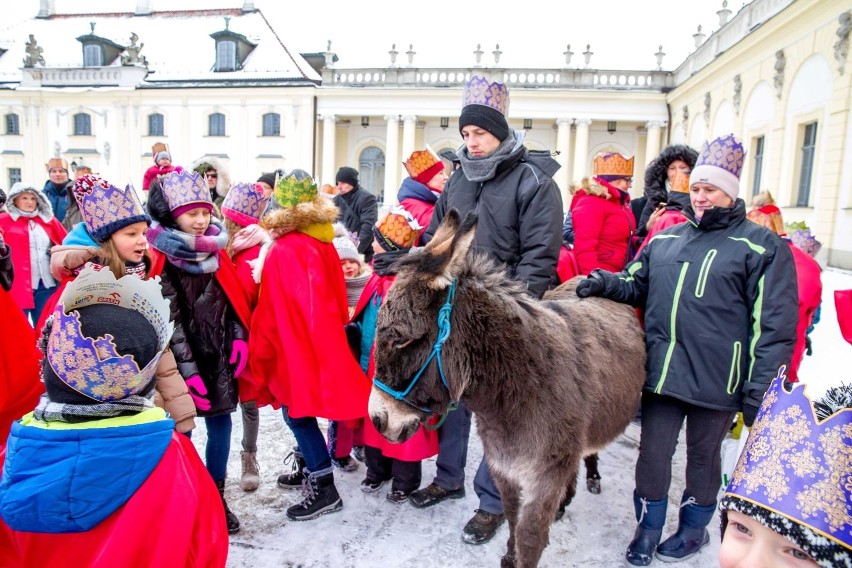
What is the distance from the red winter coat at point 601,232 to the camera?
5039 mm

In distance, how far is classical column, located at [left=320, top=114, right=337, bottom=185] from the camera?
98.1 feet

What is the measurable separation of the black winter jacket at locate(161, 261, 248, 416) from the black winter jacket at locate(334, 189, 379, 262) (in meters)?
5.07

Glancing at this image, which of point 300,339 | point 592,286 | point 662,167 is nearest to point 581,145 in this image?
point 662,167

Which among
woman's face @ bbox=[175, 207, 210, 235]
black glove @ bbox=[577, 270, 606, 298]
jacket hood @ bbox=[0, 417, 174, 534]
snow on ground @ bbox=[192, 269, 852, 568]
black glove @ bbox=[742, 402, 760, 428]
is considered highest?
woman's face @ bbox=[175, 207, 210, 235]

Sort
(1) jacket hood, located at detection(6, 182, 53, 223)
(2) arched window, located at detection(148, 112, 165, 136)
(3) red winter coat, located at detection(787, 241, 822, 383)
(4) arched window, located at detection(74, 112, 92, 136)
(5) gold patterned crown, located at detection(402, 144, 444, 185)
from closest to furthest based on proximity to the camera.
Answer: (3) red winter coat, located at detection(787, 241, 822, 383)
(5) gold patterned crown, located at detection(402, 144, 444, 185)
(1) jacket hood, located at detection(6, 182, 53, 223)
(2) arched window, located at detection(148, 112, 165, 136)
(4) arched window, located at detection(74, 112, 92, 136)

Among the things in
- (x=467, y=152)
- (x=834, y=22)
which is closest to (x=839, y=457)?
(x=467, y=152)

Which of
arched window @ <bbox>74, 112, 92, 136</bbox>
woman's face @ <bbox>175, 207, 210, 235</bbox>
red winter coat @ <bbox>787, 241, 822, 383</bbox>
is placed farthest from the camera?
arched window @ <bbox>74, 112, 92, 136</bbox>

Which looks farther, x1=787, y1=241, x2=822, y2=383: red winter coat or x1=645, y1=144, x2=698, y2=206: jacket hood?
x1=645, y1=144, x2=698, y2=206: jacket hood

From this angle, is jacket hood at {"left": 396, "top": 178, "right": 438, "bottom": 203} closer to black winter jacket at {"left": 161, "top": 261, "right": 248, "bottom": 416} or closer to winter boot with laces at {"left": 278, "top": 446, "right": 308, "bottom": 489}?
black winter jacket at {"left": 161, "top": 261, "right": 248, "bottom": 416}

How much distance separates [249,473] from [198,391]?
128 centimetres

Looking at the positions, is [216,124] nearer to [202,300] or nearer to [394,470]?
[202,300]

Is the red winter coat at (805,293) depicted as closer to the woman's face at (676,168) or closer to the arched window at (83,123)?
the woman's face at (676,168)

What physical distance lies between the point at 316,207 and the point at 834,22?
1597cm

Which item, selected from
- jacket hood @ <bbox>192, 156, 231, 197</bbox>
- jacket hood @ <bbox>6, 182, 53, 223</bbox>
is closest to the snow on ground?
jacket hood @ <bbox>192, 156, 231, 197</bbox>
